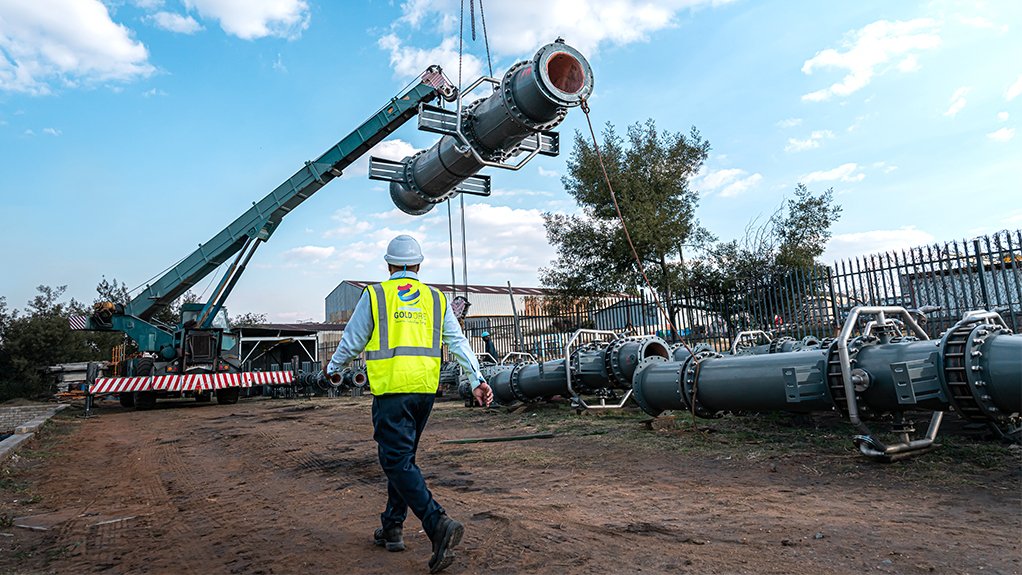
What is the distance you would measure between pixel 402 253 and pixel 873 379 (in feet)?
11.1

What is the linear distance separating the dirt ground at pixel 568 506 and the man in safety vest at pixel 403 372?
0.73 feet

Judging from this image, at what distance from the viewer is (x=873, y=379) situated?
171 inches

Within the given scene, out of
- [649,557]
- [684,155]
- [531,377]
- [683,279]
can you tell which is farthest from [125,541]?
[684,155]

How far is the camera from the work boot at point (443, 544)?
2693mm

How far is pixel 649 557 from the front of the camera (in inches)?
108

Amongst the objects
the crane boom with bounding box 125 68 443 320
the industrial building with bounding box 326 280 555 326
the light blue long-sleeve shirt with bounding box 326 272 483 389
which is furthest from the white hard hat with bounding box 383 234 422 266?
the industrial building with bounding box 326 280 555 326

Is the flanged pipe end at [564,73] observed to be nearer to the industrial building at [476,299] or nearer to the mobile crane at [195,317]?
the mobile crane at [195,317]

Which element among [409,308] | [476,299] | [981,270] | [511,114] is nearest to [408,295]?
[409,308]

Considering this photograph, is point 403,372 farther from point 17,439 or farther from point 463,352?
point 17,439

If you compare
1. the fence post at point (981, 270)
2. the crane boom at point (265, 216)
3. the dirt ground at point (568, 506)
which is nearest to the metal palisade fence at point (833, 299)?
the fence post at point (981, 270)

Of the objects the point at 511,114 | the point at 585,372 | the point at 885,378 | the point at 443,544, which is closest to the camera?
the point at 443,544

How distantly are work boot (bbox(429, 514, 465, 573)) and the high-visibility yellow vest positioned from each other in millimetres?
661

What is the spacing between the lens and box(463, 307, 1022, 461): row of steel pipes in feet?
12.4

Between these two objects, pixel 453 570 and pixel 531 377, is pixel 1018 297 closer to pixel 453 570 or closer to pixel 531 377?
pixel 531 377
